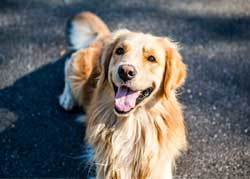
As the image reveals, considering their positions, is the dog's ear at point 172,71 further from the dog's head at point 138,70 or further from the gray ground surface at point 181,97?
the gray ground surface at point 181,97

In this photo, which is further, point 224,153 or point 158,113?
point 224,153

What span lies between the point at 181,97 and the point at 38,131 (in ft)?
5.14

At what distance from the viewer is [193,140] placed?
Answer: 4730 mm

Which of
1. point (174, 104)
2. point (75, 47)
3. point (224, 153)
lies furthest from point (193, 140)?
point (75, 47)

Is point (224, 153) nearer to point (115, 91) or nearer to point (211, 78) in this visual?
point (211, 78)

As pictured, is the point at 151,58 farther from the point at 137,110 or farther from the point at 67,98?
the point at 67,98

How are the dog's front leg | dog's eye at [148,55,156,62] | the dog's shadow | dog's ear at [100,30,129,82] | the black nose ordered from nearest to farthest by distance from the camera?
the black nose < dog's eye at [148,55,156,62] < dog's ear at [100,30,129,82] < the dog's shadow < the dog's front leg

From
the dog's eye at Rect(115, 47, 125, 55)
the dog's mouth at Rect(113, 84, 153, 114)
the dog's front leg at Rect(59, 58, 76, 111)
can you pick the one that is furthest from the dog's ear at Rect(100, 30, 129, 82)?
the dog's front leg at Rect(59, 58, 76, 111)

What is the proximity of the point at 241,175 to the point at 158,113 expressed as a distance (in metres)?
1.13

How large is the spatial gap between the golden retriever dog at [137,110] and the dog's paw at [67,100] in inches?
31.1

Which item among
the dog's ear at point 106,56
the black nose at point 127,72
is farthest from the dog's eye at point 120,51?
the black nose at point 127,72

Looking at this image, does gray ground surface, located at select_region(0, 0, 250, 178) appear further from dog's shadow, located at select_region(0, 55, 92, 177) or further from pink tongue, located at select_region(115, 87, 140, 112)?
pink tongue, located at select_region(115, 87, 140, 112)

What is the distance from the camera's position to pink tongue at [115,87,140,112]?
370 centimetres

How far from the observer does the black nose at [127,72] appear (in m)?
3.53
